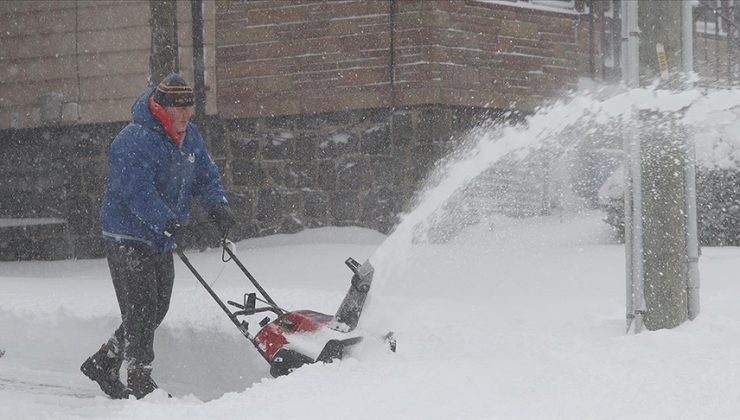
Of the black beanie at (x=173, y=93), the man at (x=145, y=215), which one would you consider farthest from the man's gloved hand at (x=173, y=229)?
the black beanie at (x=173, y=93)

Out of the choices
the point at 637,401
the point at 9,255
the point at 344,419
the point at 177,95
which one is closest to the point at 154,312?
the point at 177,95

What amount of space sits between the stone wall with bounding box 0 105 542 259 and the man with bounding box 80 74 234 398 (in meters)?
4.90

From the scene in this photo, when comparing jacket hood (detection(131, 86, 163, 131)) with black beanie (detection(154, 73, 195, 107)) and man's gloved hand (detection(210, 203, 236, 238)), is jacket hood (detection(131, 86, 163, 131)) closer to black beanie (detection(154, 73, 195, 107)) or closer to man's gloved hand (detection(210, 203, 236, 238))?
black beanie (detection(154, 73, 195, 107))

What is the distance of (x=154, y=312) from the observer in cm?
629

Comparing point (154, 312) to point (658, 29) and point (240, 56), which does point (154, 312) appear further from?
point (240, 56)

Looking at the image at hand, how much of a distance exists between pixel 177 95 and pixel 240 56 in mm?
6347

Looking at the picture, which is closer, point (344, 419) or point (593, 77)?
point (344, 419)

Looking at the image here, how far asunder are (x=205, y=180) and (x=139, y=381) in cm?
125

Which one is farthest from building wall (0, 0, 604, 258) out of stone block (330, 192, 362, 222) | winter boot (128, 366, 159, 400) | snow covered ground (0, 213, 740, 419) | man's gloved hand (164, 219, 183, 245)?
man's gloved hand (164, 219, 183, 245)

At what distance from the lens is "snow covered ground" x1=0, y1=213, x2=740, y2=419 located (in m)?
4.81

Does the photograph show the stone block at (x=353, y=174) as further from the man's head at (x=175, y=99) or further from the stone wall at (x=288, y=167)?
the man's head at (x=175, y=99)

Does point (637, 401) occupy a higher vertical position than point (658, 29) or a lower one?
lower

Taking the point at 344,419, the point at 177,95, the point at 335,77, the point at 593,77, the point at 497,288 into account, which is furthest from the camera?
the point at 593,77

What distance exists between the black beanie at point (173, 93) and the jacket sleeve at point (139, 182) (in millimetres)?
249
